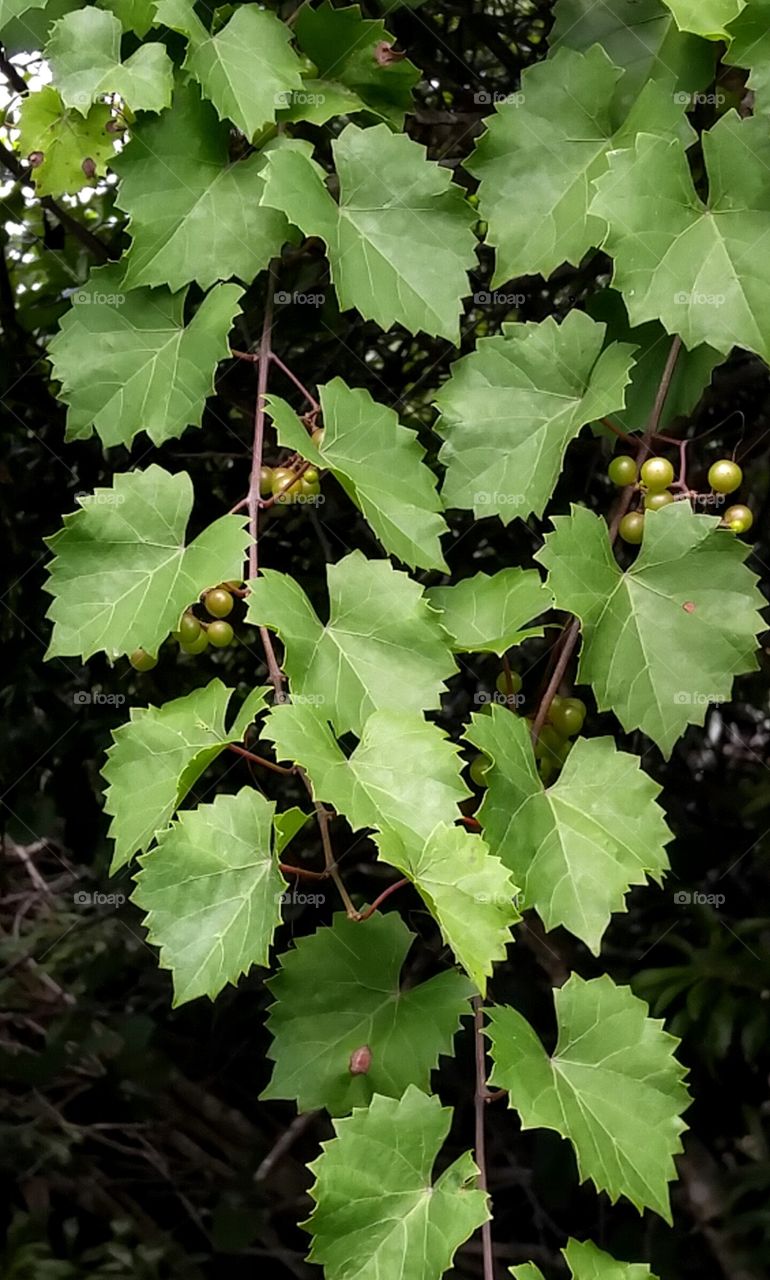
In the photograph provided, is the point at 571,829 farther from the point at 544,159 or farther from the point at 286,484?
the point at 544,159

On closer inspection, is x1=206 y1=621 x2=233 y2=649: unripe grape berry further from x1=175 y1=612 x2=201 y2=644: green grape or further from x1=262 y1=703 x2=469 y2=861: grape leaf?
x1=262 y1=703 x2=469 y2=861: grape leaf

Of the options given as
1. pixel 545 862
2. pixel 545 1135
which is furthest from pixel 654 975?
pixel 545 862

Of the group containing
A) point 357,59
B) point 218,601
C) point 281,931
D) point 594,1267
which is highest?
point 357,59

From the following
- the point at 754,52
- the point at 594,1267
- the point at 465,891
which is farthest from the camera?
→ the point at 754,52

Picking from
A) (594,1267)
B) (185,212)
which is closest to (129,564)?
(185,212)

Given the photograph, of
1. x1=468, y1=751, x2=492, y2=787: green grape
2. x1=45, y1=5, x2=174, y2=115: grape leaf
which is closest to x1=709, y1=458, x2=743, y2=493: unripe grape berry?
x1=468, y1=751, x2=492, y2=787: green grape

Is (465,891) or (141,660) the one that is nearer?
(465,891)
